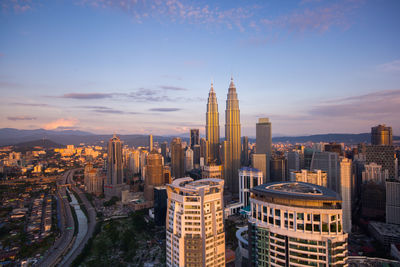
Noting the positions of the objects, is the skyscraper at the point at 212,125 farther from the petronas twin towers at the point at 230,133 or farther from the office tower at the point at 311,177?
the office tower at the point at 311,177

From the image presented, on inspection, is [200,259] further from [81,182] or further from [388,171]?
[81,182]

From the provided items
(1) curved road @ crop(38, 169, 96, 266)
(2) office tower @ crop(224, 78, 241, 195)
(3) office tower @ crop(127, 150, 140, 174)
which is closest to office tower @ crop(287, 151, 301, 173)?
(2) office tower @ crop(224, 78, 241, 195)

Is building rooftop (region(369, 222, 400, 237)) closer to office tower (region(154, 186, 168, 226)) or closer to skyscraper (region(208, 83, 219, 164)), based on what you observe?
office tower (region(154, 186, 168, 226))

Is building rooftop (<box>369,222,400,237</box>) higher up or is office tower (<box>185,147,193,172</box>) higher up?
office tower (<box>185,147,193,172</box>)

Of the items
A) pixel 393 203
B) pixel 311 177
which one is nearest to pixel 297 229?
pixel 311 177

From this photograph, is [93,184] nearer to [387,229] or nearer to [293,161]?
[293,161]
